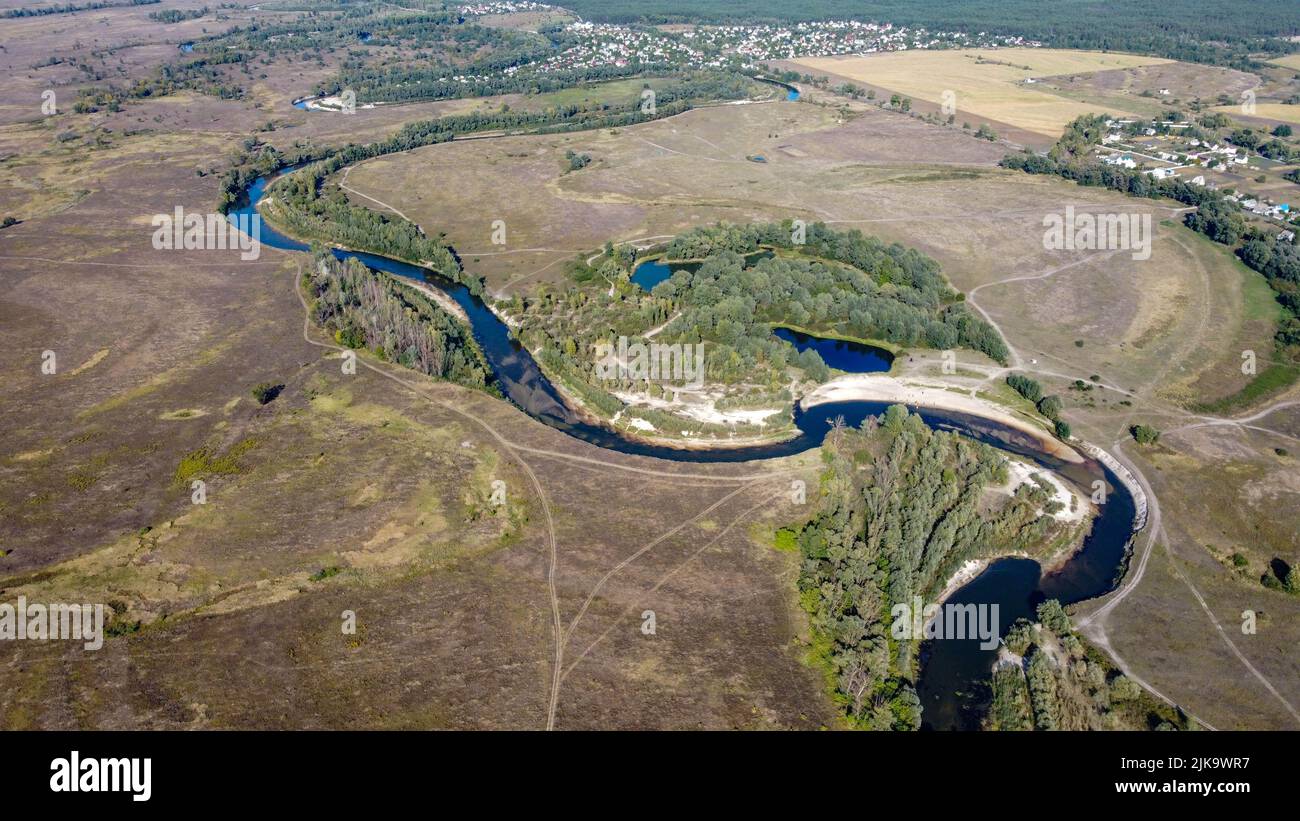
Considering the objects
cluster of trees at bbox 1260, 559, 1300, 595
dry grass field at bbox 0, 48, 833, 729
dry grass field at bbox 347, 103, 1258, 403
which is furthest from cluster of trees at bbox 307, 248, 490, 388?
cluster of trees at bbox 1260, 559, 1300, 595

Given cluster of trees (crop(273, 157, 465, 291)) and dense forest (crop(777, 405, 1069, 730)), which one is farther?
cluster of trees (crop(273, 157, 465, 291))

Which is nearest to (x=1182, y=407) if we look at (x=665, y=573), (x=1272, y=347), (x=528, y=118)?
(x=1272, y=347)

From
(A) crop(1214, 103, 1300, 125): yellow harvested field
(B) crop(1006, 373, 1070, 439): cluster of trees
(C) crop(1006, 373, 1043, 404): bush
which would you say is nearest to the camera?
(B) crop(1006, 373, 1070, 439): cluster of trees

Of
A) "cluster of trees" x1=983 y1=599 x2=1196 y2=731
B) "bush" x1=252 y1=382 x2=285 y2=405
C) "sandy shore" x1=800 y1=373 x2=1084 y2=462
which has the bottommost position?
"cluster of trees" x1=983 y1=599 x2=1196 y2=731

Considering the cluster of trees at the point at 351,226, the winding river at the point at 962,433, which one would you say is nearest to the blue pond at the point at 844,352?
the winding river at the point at 962,433

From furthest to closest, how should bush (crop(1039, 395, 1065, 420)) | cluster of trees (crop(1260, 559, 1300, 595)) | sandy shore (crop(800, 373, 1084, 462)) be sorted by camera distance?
1. sandy shore (crop(800, 373, 1084, 462))
2. bush (crop(1039, 395, 1065, 420))
3. cluster of trees (crop(1260, 559, 1300, 595))

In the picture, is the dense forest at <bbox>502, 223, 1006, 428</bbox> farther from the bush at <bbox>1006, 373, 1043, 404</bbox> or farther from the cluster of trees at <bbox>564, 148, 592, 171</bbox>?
the cluster of trees at <bbox>564, 148, 592, 171</bbox>

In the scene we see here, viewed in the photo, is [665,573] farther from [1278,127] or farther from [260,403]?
[1278,127]
